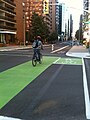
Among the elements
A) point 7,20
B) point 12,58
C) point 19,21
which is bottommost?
point 12,58

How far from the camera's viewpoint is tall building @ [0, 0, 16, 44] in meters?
91.6

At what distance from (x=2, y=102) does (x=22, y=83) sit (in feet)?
11.6

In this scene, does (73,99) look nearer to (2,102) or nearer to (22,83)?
(2,102)

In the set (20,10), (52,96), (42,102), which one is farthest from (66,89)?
(20,10)

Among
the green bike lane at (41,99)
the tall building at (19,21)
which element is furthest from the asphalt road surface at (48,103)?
the tall building at (19,21)

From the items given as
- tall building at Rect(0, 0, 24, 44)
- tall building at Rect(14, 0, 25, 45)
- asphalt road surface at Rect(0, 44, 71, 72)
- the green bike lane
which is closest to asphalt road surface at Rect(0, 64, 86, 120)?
the green bike lane

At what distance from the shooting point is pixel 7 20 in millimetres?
96812

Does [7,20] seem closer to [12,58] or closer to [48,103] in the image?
[12,58]

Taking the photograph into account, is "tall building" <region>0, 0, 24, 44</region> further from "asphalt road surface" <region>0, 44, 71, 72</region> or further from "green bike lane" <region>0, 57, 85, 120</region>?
"green bike lane" <region>0, 57, 85, 120</region>

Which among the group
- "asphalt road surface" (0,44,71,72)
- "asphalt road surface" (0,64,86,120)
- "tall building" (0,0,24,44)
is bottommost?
"asphalt road surface" (0,44,71,72)

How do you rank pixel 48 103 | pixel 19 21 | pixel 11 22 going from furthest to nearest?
pixel 19 21
pixel 11 22
pixel 48 103

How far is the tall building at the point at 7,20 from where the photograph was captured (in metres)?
91.6

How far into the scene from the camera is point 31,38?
111 meters

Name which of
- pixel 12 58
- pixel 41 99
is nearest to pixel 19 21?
pixel 12 58
